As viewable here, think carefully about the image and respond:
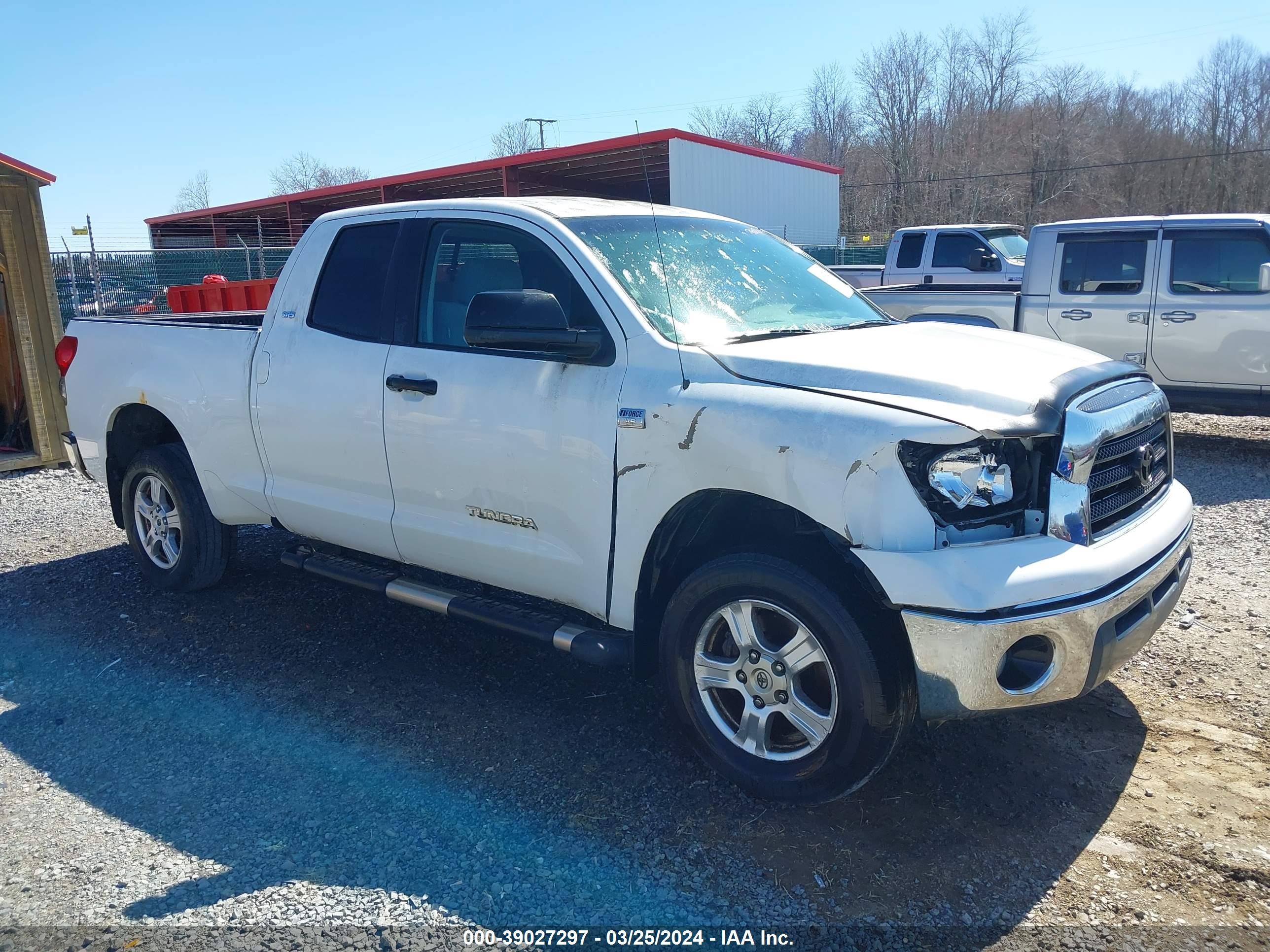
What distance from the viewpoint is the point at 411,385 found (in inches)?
164

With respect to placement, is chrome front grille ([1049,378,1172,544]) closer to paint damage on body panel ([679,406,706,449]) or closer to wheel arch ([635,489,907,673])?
wheel arch ([635,489,907,673])

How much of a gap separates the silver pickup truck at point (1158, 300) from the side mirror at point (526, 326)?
600cm

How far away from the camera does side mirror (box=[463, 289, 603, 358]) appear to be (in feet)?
11.8

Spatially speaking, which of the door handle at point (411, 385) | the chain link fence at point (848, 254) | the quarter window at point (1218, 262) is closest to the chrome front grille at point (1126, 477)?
the door handle at point (411, 385)

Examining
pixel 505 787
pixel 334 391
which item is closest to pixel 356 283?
pixel 334 391

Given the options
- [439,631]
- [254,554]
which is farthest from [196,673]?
[254,554]

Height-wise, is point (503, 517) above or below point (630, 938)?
above

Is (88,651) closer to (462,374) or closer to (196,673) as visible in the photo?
(196,673)

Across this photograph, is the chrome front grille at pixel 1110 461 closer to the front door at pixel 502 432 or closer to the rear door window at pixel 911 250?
the front door at pixel 502 432

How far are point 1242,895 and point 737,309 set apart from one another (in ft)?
8.46

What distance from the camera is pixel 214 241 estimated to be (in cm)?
4053

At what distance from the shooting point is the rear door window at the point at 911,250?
16828 mm

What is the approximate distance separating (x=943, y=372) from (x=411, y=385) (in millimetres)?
2150

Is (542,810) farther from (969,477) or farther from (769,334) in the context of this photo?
(769,334)
